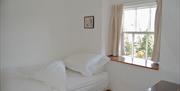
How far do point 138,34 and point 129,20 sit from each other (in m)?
0.33

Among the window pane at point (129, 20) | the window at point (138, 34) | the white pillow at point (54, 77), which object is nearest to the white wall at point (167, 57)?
the window at point (138, 34)

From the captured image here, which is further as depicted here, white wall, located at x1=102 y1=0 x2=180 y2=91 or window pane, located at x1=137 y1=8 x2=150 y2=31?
window pane, located at x1=137 y1=8 x2=150 y2=31

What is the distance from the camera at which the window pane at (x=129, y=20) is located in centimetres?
299

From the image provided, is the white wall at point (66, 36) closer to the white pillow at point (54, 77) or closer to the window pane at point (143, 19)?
the window pane at point (143, 19)

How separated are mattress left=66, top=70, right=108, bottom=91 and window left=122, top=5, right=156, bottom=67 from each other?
530 millimetres

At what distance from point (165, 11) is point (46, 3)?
2089mm

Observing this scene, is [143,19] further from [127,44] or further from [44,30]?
[44,30]

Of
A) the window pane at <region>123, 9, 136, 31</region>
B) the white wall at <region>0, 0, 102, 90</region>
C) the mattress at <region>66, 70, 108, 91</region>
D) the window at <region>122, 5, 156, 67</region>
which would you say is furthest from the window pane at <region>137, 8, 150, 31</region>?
the mattress at <region>66, 70, 108, 91</region>

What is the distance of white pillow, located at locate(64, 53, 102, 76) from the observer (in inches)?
105

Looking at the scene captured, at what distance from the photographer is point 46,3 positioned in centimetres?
307

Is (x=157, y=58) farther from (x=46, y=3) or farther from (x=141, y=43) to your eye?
(x=46, y=3)

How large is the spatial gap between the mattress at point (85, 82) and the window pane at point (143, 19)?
1043mm

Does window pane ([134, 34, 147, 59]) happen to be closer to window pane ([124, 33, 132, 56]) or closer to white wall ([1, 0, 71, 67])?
window pane ([124, 33, 132, 56])

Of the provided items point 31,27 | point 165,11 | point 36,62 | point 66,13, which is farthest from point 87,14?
point 165,11
